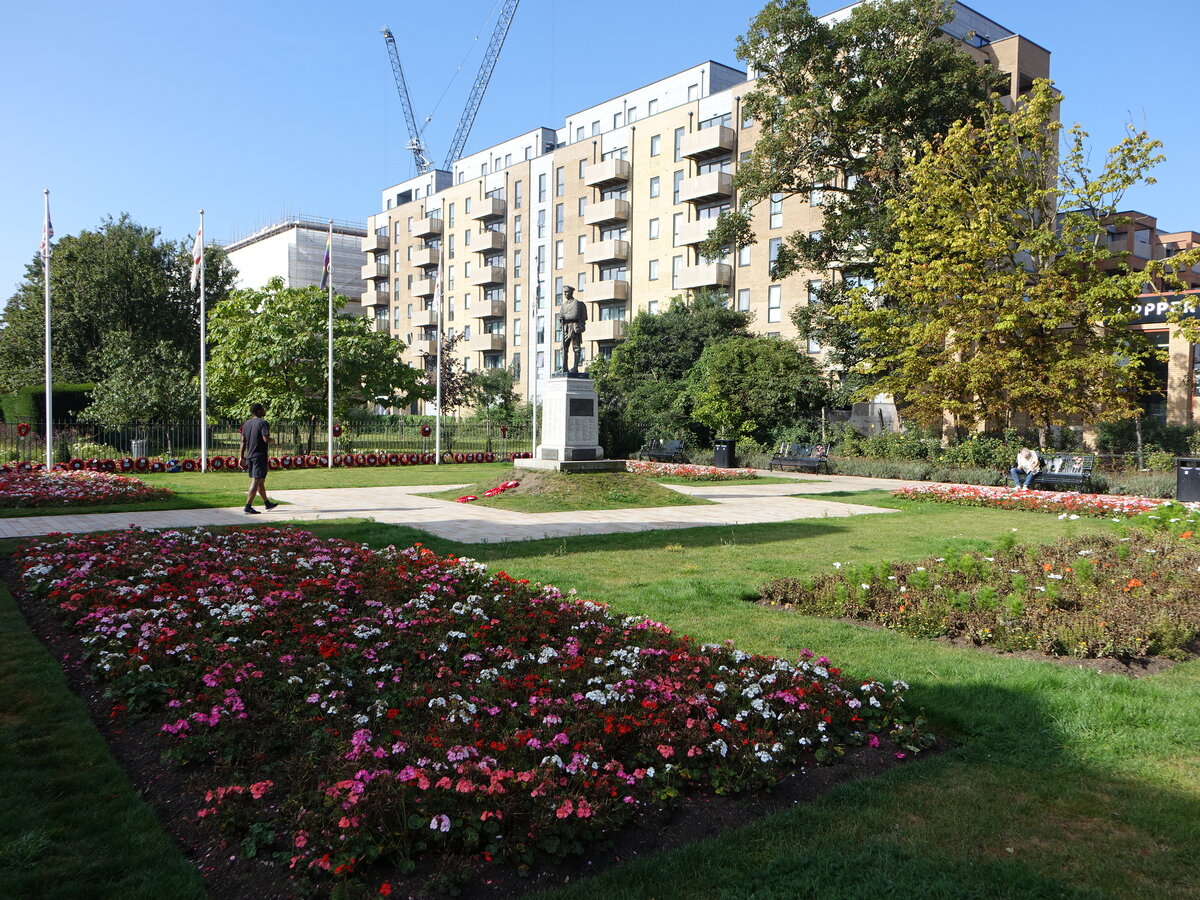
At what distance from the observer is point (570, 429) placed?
18.6 m

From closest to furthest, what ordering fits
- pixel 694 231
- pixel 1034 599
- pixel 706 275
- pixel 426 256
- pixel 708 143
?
pixel 1034 599
pixel 708 143
pixel 706 275
pixel 694 231
pixel 426 256

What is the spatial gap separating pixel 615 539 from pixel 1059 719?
7.21m

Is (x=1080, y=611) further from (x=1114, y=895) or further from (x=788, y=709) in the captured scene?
(x=1114, y=895)

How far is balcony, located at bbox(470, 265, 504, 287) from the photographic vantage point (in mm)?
65519

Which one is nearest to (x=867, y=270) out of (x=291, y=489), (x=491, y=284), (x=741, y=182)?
(x=741, y=182)

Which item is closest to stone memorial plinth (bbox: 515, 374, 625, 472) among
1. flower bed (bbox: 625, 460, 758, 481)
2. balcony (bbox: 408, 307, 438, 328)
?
flower bed (bbox: 625, 460, 758, 481)

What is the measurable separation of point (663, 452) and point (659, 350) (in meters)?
9.44

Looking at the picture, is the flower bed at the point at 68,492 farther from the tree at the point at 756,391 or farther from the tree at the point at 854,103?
the tree at the point at 854,103

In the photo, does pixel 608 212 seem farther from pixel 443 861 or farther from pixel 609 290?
pixel 443 861

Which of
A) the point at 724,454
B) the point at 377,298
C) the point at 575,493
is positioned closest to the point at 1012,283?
the point at 724,454

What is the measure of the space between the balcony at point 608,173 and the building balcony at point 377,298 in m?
31.9

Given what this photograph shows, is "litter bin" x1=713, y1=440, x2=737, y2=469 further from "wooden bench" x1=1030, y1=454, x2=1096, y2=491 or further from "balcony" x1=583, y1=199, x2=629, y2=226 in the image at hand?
"balcony" x1=583, y1=199, x2=629, y2=226

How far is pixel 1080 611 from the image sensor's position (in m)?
6.74

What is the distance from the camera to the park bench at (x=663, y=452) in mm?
31859
